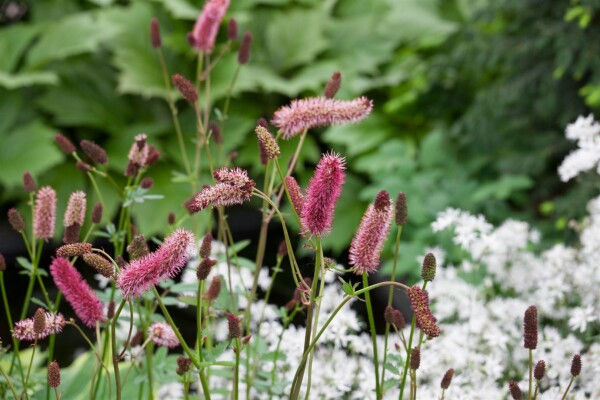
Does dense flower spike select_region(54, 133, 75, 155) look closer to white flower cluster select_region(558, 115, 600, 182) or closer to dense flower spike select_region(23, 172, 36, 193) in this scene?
dense flower spike select_region(23, 172, 36, 193)

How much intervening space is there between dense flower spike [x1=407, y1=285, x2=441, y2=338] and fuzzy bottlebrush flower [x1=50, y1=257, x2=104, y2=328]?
0.39m

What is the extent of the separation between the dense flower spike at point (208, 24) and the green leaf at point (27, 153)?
233 centimetres

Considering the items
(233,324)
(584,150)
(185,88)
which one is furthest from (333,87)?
(584,150)

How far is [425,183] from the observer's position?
2.99 m

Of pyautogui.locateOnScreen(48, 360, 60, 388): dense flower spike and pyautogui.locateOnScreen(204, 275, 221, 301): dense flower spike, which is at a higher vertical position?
pyautogui.locateOnScreen(204, 275, 221, 301): dense flower spike

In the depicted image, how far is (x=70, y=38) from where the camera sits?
3934 mm

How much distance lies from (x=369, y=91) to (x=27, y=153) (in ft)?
6.15

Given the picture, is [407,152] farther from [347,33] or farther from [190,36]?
[190,36]

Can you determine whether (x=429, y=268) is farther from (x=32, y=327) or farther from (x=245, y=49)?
(x=245, y=49)

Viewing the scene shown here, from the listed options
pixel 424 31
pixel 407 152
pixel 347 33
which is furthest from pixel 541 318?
pixel 347 33

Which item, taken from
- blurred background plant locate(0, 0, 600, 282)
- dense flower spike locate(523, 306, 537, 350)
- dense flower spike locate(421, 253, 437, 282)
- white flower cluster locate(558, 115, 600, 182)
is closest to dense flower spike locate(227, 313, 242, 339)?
dense flower spike locate(421, 253, 437, 282)

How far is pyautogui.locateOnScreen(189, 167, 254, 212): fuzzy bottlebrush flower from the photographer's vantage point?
0.81 metres

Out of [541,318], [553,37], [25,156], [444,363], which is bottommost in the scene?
[444,363]

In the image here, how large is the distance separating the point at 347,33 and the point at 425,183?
1.73m
